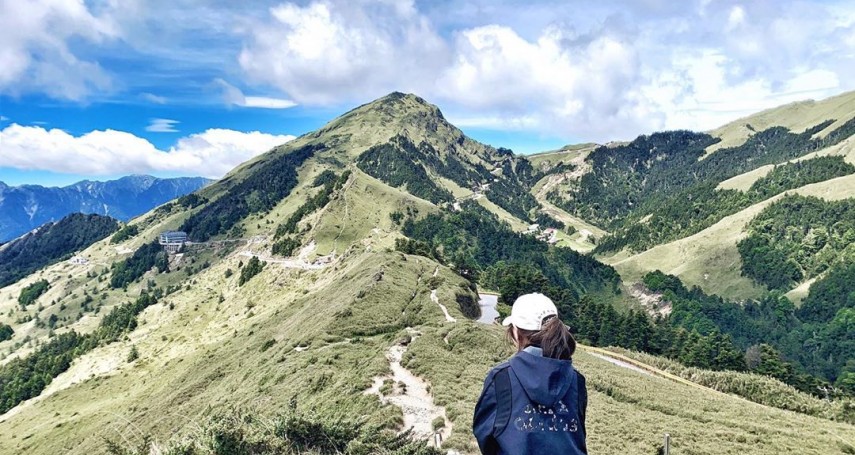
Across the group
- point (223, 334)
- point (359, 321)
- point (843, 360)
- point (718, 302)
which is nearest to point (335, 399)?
point (359, 321)

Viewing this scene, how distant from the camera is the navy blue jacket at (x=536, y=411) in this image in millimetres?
5941

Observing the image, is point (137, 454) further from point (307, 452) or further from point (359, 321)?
point (359, 321)

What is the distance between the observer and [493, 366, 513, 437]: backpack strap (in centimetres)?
613

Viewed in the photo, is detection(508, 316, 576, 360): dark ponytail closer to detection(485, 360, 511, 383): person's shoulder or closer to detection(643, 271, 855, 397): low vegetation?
detection(485, 360, 511, 383): person's shoulder

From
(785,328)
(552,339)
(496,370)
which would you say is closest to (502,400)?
(496,370)

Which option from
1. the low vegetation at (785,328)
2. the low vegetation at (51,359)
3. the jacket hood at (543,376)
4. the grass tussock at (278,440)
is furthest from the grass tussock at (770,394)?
the low vegetation at (51,359)

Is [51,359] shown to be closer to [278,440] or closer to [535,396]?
[278,440]

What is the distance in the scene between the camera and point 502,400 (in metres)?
6.24

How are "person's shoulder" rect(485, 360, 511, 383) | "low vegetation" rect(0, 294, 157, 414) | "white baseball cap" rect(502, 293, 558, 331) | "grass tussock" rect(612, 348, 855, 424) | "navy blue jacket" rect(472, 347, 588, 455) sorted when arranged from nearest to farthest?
"navy blue jacket" rect(472, 347, 588, 455) < "person's shoulder" rect(485, 360, 511, 383) < "white baseball cap" rect(502, 293, 558, 331) < "grass tussock" rect(612, 348, 855, 424) < "low vegetation" rect(0, 294, 157, 414)

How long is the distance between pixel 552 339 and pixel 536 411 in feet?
3.16

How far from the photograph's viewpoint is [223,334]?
10412 cm

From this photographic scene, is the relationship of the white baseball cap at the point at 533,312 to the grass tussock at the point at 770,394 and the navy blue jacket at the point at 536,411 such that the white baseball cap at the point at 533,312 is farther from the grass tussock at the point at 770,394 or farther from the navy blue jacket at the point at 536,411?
the grass tussock at the point at 770,394

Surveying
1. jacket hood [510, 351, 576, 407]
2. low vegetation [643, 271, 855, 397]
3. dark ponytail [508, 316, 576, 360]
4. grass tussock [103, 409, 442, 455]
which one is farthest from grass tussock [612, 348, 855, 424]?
low vegetation [643, 271, 855, 397]

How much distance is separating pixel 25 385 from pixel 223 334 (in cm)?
7498
